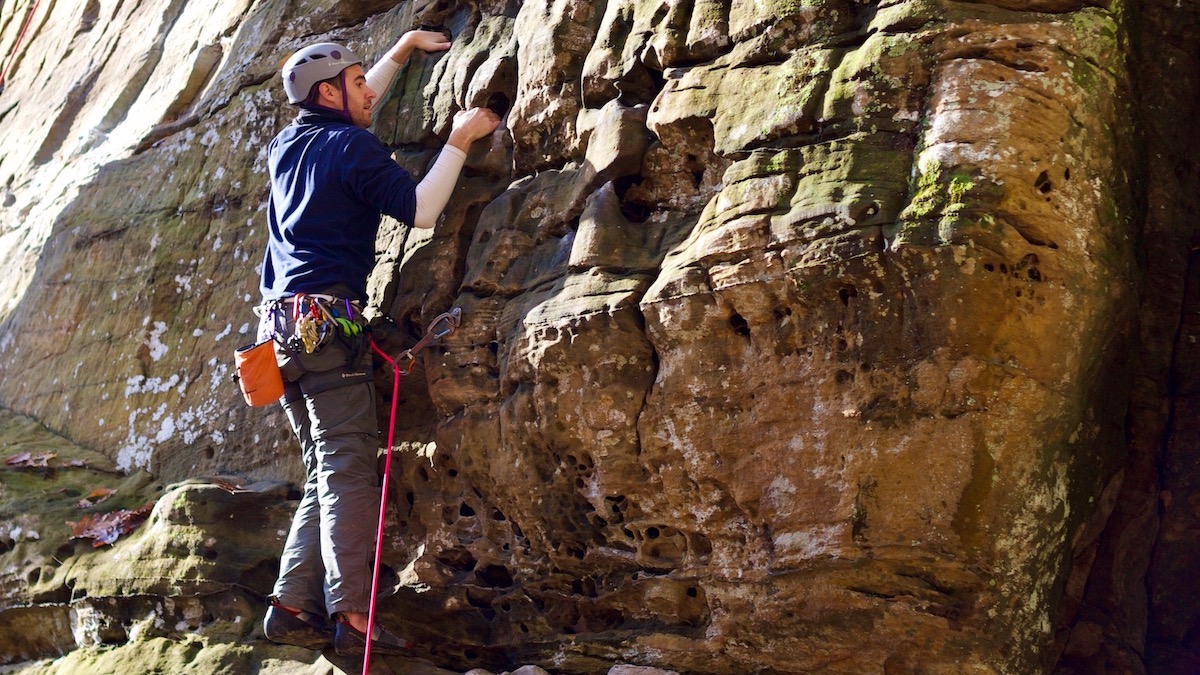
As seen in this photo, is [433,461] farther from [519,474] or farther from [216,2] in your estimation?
[216,2]

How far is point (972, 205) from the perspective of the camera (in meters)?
4.54

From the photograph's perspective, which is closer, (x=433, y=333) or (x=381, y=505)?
(x=381, y=505)

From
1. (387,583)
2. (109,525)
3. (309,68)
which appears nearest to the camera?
(309,68)

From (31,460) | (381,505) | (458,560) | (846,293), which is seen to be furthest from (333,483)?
(31,460)

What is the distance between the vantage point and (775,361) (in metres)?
4.93

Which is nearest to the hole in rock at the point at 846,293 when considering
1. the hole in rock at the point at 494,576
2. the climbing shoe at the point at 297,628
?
the hole in rock at the point at 494,576

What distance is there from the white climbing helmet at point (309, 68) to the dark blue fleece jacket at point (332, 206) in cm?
26

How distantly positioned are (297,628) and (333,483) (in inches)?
27.6

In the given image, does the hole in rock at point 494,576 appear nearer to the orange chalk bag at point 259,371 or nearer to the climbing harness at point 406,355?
the climbing harness at point 406,355

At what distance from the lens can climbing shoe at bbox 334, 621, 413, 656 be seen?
544 cm

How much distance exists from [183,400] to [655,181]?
145 inches

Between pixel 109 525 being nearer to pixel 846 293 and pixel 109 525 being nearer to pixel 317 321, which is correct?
pixel 317 321

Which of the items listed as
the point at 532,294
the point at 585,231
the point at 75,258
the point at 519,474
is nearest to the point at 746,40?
the point at 585,231

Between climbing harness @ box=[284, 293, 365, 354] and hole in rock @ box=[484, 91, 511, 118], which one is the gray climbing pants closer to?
climbing harness @ box=[284, 293, 365, 354]
